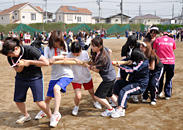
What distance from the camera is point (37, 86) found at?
383 cm

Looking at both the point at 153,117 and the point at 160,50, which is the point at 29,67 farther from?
the point at 160,50

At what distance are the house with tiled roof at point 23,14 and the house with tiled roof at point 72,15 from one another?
376 inches

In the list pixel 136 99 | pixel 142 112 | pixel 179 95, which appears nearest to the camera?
pixel 142 112

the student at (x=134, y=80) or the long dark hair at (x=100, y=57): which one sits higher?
the long dark hair at (x=100, y=57)

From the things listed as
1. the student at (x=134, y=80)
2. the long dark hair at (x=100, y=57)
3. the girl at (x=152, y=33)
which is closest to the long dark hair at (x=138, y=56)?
the student at (x=134, y=80)

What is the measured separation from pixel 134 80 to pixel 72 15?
66491mm

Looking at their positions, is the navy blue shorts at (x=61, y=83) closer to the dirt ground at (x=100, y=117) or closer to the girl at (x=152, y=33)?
the dirt ground at (x=100, y=117)

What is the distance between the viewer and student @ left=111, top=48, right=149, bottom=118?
4566 millimetres

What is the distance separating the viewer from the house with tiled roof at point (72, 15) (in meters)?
68.1

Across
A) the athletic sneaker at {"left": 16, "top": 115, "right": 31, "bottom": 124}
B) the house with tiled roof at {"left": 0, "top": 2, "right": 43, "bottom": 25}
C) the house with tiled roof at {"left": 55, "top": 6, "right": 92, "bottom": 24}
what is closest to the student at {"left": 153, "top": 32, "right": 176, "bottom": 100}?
the athletic sneaker at {"left": 16, "top": 115, "right": 31, "bottom": 124}

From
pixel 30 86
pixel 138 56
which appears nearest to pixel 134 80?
pixel 138 56

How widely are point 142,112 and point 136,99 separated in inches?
28.9

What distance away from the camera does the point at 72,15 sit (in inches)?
2702

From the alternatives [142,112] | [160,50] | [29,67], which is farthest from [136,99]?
[29,67]
